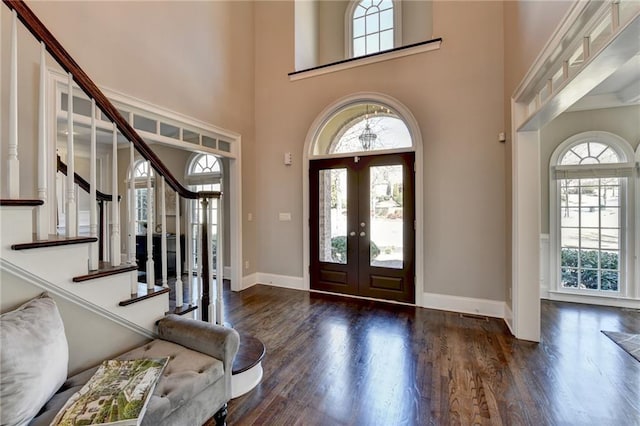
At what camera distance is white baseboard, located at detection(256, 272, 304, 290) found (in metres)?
4.59

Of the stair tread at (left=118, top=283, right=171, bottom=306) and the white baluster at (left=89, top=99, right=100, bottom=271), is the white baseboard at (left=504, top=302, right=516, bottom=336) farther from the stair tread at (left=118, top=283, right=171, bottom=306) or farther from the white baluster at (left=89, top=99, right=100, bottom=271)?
the white baluster at (left=89, top=99, right=100, bottom=271)

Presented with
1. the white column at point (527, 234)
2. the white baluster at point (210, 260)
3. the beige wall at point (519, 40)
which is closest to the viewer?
the beige wall at point (519, 40)

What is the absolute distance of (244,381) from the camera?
6.71ft

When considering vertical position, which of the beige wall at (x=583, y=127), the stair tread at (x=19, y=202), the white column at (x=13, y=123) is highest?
the beige wall at (x=583, y=127)

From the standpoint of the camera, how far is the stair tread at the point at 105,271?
1.55 meters

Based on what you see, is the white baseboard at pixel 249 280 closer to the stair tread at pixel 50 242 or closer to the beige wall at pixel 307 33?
the stair tread at pixel 50 242

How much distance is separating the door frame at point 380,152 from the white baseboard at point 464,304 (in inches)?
5.3

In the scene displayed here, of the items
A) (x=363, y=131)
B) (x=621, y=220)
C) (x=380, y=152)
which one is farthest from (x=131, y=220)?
(x=621, y=220)

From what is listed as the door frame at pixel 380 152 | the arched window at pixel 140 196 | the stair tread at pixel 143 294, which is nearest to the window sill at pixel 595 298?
the door frame at pixel 380 152

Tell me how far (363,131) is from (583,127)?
3.11 meters

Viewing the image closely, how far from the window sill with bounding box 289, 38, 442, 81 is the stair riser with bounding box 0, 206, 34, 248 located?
4.00 m

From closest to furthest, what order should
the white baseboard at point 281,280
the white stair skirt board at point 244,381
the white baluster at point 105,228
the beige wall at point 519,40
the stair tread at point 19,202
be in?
1. the stair tread at point 19,202
2. the white stair skirt board at point 244,381
3. the beige wall at point 519,40
4. the white baluster at point 105,228
5. the white baseboard at point 281,280

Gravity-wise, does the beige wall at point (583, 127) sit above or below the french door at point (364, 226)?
above

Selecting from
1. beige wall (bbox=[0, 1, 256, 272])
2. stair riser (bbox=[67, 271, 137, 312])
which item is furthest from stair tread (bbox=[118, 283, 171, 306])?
beige wall (bbox=[0, 1, 256, 272])
